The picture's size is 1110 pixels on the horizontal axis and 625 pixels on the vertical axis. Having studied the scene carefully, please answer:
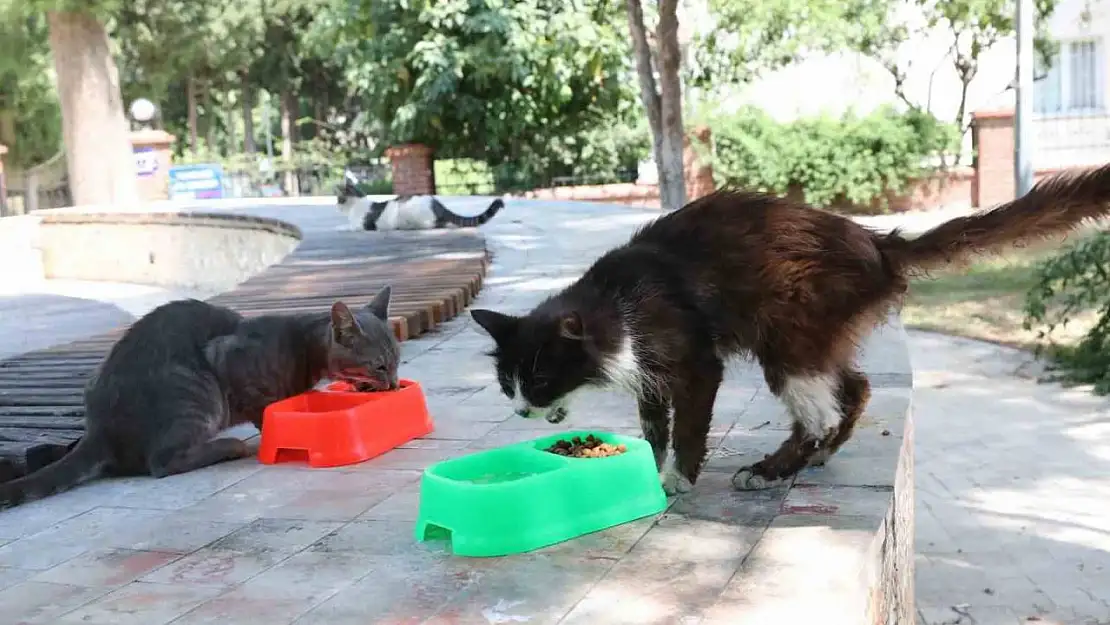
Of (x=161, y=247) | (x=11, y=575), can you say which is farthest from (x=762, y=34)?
(x=11, y=575)

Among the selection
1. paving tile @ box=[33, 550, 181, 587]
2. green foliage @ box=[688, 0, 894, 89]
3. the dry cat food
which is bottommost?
paving tile @ box=[33, 550, 181, 587]

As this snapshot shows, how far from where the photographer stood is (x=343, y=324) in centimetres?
416

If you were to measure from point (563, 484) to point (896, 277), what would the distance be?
4.28 feet

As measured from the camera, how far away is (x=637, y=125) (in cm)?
2241

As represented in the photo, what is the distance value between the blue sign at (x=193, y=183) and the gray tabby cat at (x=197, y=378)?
20935 millimetres

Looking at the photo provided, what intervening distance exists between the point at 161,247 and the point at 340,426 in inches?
507

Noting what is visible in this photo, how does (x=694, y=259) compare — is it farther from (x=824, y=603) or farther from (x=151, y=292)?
(x=151, y=292)

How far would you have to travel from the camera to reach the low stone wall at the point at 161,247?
14.2 m

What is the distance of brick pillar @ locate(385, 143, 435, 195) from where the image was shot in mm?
21125

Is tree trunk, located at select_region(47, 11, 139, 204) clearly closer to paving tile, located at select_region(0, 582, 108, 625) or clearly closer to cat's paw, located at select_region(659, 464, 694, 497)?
paving tile, located at select_region(0, 582, 108, 625)

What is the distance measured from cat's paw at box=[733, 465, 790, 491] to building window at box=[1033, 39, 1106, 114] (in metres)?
23.3

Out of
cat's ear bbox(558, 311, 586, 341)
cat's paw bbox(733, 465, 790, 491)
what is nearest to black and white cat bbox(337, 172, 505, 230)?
cat's ear bbox(558, 311, 586, 341)

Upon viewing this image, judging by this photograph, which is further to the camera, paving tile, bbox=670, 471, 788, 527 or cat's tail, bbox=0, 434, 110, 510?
cat's tail, bbox=0, 434, 110, 510

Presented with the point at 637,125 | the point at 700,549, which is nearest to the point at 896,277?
the point at 700,549
